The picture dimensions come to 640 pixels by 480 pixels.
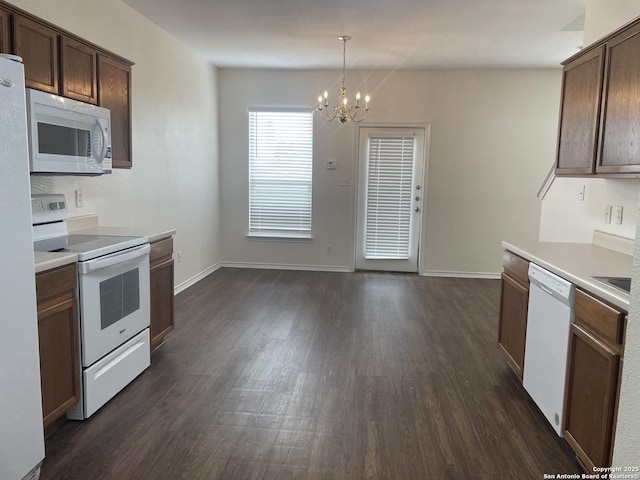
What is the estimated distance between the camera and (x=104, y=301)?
2.59 metres

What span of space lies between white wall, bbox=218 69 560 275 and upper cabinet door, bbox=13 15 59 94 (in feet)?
13.0

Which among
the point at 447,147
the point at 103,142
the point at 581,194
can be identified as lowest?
the point at 581,194

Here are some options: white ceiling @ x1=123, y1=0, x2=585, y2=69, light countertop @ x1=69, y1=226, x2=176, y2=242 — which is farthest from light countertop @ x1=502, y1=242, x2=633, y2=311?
light countertop @ x1=69, y1=226, x2=176, y2=242

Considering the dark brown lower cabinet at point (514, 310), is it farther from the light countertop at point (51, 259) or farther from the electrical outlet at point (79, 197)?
the electrical outlet at point (79, 197)

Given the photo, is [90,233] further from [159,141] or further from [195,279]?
[195,279]

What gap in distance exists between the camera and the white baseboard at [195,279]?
526cm

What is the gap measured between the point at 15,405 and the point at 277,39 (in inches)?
163

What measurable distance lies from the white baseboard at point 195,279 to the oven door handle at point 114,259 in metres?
2.27

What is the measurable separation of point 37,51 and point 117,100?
2.69ft

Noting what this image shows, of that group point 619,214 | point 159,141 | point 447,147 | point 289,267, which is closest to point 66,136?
point 159,141

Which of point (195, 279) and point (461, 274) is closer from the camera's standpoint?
point (195, 279)

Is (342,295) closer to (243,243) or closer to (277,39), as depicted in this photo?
(243,243)

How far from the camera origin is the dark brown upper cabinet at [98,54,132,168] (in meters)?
3.11

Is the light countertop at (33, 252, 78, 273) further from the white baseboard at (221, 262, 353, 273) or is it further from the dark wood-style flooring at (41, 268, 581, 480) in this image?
the white baseboard at (221, 262, 353, 273)
